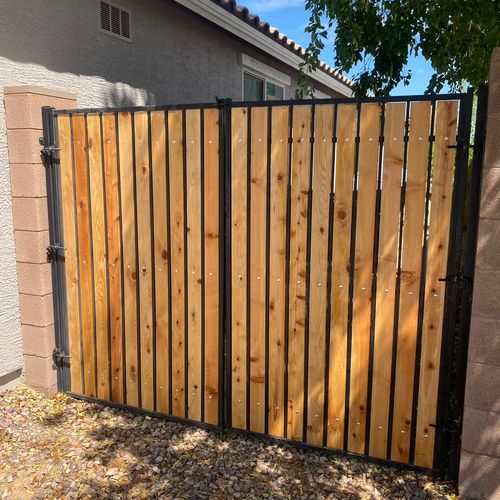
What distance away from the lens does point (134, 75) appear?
4812 millimetres

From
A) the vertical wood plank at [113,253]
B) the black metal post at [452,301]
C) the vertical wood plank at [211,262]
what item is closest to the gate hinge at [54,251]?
the vertical wood plank at [113,253]

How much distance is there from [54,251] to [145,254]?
0.84 metres

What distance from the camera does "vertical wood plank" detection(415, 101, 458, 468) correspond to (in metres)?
2.60

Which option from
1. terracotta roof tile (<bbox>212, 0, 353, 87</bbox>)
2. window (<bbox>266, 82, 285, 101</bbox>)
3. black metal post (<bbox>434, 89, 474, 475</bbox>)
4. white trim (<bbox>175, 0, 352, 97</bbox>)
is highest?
terracotta roof tile (<bbox>212, 0, 353, 87</bbox>)

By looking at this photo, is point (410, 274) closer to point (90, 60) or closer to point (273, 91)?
point (90, 60)

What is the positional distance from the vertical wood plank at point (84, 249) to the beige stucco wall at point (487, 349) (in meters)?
2.66

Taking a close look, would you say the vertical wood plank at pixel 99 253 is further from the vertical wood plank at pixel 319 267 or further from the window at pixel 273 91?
the window at pixel 273 91

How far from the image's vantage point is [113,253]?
11.6 ft

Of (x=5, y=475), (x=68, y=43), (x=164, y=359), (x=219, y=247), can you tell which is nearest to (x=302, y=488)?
(x=164, y=359)

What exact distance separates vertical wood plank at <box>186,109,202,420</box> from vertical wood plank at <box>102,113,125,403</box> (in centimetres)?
59

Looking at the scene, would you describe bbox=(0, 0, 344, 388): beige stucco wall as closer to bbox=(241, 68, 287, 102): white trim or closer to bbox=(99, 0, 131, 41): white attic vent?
bbox=(99, 0, 131, 41): white attic vent

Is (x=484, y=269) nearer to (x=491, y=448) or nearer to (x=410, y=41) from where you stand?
(x=491, y=448)

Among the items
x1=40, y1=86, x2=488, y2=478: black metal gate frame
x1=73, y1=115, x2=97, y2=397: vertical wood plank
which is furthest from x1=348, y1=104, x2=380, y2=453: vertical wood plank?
x1=73, y1=115, x2=97, y2=397: vertical wood plank

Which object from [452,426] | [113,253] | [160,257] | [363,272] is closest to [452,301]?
[363,272]
